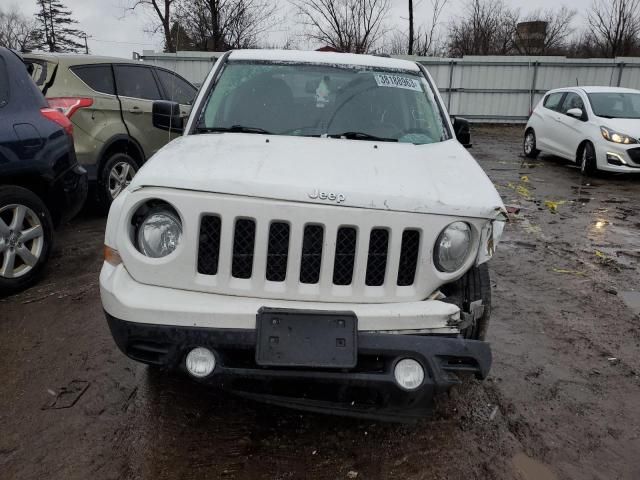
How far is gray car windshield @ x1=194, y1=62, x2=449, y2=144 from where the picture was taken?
11.1 feet

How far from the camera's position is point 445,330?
7.21 ft

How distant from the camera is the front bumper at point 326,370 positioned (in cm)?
207

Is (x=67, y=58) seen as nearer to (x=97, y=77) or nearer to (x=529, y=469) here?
(x=97, y=77)

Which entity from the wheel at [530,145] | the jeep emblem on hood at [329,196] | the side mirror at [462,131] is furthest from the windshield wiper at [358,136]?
the wheel at [530,145]

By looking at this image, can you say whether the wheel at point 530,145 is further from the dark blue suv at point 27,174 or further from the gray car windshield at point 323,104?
the dark blue suv at point 27,174

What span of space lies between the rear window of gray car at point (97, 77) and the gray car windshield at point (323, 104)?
2.82 m

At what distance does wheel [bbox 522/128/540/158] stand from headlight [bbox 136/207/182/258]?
11312 millimetres

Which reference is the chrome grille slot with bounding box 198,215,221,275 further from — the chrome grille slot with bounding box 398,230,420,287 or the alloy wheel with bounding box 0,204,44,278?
the alloy wheel with bounding box 0,204,44,278

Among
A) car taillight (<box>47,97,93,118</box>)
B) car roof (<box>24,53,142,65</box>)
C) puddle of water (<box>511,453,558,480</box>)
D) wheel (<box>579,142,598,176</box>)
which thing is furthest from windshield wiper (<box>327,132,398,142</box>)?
wheel (<box>579,142,598,176</box>)

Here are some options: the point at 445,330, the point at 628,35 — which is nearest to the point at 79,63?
the point at 445,330

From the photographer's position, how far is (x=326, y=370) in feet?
6.78

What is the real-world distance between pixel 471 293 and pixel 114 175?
4.95 metres

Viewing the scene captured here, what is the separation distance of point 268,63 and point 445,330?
2.50 meters

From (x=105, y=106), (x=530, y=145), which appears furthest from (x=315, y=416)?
(x=530, y=145)
